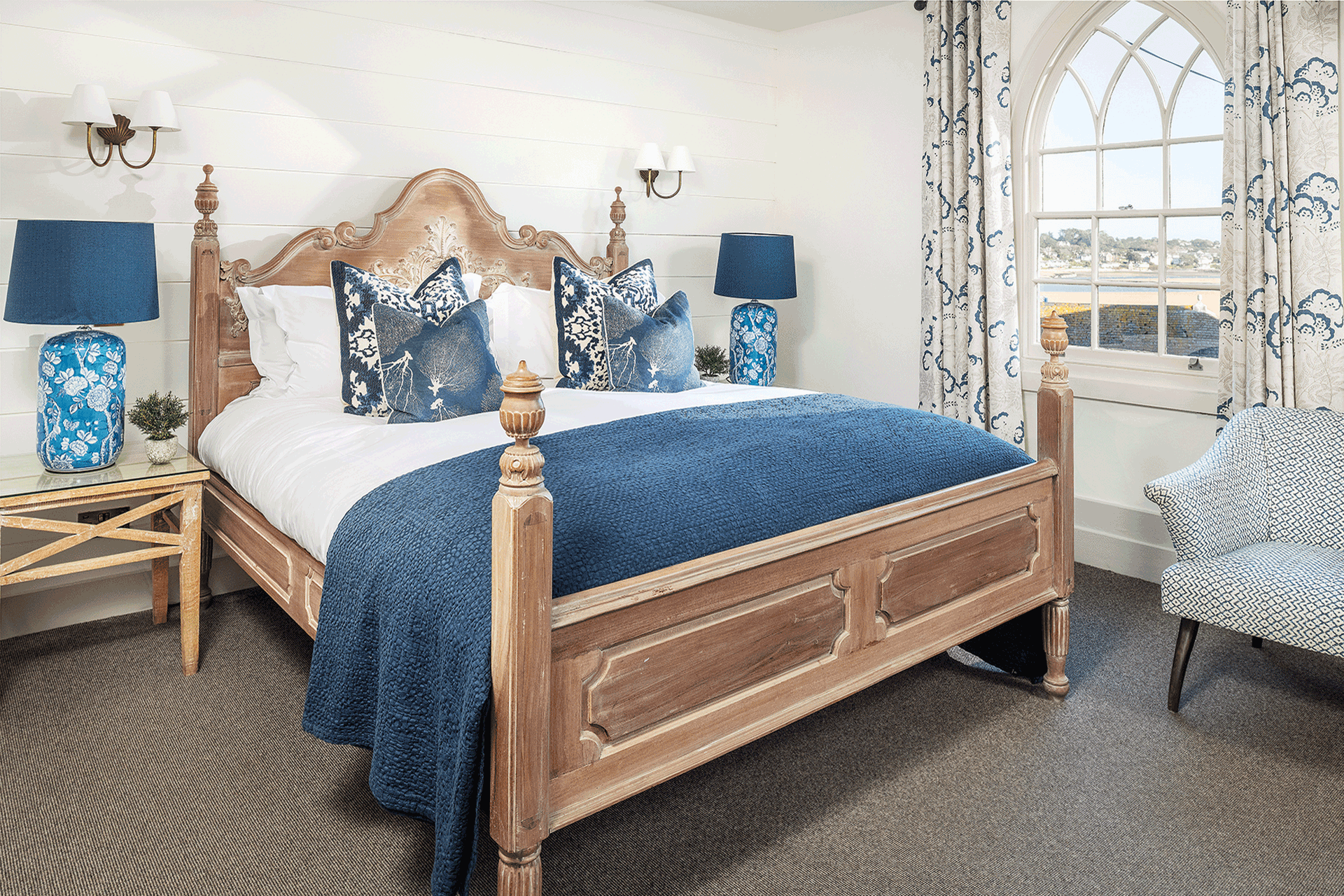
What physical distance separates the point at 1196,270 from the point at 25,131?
403 cm

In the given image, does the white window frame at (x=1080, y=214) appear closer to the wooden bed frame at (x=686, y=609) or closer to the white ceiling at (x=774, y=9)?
the white ceiling at (x=774, y=9)

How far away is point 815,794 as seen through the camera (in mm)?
2033

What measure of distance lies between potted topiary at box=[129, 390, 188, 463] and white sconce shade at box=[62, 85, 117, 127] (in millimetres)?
856

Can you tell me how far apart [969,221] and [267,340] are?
9.09 ft

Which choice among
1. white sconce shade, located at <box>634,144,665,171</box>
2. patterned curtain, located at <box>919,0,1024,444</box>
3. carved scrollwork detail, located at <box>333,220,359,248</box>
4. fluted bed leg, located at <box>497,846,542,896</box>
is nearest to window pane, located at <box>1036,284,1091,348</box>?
patterned curtain, located at <box>919,0,1024,444</box>

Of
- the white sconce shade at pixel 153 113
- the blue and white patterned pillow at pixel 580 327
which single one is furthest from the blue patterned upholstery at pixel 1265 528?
the white sconce shade at pixel 153 113

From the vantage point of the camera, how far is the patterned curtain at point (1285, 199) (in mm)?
2756

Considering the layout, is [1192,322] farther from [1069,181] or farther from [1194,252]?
[1069,181]

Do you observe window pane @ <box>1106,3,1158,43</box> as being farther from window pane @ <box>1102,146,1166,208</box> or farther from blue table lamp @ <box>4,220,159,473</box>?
blue table lamp @ <box>4,220,159,473</box>

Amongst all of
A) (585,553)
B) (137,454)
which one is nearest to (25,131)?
(137,454)

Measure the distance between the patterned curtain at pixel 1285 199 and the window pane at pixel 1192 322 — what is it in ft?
1.09

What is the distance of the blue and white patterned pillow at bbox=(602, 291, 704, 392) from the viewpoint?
3117 millimetres

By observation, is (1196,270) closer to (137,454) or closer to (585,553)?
(585,553)

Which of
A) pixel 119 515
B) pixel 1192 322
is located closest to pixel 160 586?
pixel 119 515
